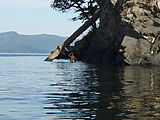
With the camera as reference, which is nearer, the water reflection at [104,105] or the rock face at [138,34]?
the water reflection at [104,105]

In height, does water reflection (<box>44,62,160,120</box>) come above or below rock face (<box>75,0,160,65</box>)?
below

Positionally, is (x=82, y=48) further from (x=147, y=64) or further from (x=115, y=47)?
(x=147, y=64)

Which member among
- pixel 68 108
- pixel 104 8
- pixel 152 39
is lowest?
pixel 68 108

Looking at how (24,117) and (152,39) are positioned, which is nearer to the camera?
(24,117)

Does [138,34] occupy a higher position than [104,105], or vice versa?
[138,34]

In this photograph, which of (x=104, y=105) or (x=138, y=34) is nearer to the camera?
(x=104, y=105)

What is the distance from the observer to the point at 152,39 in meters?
36.6

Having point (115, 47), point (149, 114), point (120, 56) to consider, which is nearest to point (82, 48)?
point (115, 47)

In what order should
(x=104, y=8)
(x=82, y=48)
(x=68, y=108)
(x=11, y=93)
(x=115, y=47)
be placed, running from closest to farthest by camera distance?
(x=68, y=108) < (x=11, y=93) < (x=115, y=47) < (x=104, y=8) < (x=82, y=48)

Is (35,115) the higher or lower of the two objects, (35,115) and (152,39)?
the lower

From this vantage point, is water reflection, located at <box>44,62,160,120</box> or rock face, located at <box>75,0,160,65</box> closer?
water reflection, located at <box>44,62,160,120</box>

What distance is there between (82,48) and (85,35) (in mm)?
2638

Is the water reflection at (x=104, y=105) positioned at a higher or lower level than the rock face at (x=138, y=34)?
lower

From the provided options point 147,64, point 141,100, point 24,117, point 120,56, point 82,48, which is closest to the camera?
point 24,117
